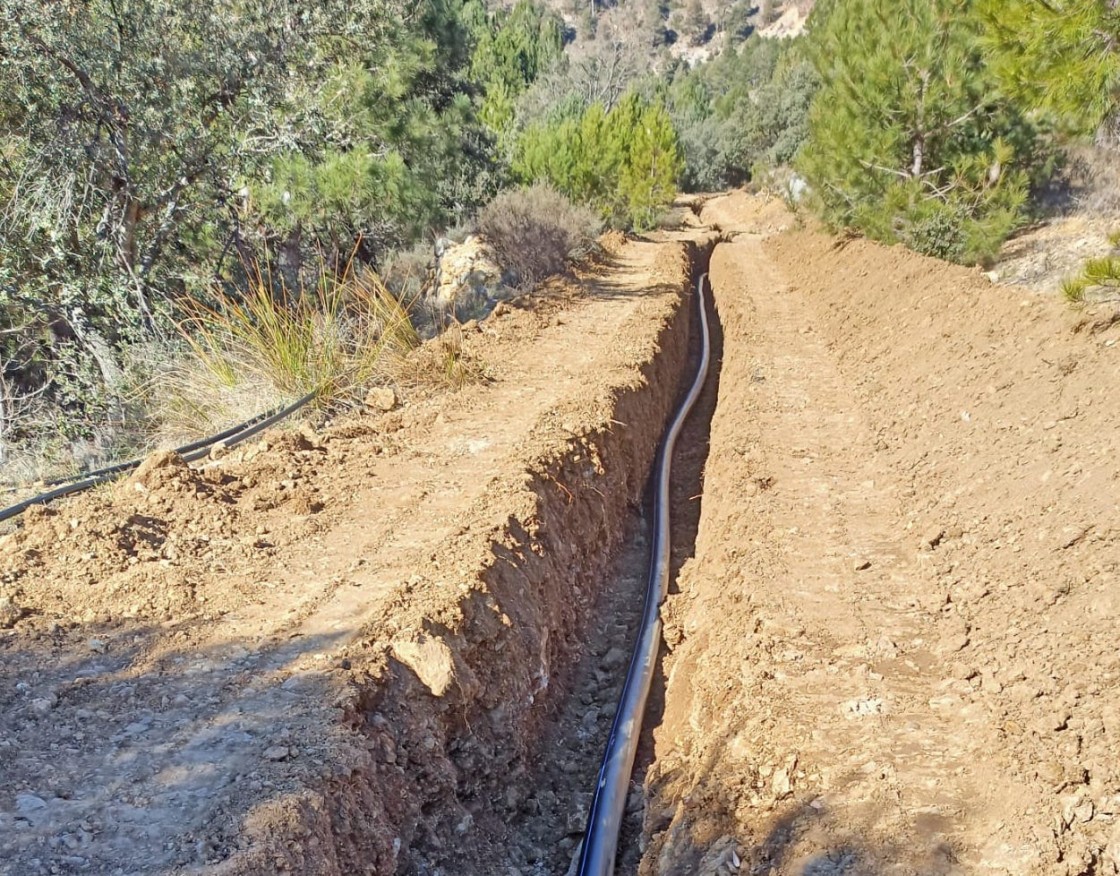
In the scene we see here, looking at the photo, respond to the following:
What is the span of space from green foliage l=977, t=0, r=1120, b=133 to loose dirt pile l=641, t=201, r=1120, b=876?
6.14 ft

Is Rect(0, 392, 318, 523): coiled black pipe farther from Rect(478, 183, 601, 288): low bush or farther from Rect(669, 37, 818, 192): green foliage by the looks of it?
Rect(669, 37, 818, 192): green foliage

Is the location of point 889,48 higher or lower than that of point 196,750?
A: higher

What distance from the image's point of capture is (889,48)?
13531 mm

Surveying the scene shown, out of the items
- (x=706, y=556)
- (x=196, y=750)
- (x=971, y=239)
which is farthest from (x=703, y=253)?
(x=196, y=750)

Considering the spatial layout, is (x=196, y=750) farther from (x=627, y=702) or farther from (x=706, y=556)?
(x=706, y=556)

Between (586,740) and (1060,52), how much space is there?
645 centimetres

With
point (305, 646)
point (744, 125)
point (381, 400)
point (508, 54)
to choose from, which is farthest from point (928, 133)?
point (508, 54)

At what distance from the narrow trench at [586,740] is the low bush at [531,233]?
27.3 feet

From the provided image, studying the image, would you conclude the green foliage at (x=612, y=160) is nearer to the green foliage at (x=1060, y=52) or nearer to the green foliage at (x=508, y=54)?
the green foliage at (x=508, y=54)

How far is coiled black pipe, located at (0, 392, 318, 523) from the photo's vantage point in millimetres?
5523

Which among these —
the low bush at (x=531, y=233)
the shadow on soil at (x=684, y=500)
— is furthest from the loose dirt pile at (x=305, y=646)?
the low bush at (x=531, y=233)

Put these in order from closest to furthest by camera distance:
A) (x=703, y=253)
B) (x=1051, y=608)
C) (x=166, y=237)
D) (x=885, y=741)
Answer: (x=885, y=741) < (x=1051, y=608) < (x=166, y=237) < (x=703, y=253)

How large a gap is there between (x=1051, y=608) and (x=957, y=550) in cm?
118

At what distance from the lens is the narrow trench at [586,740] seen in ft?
14.1
